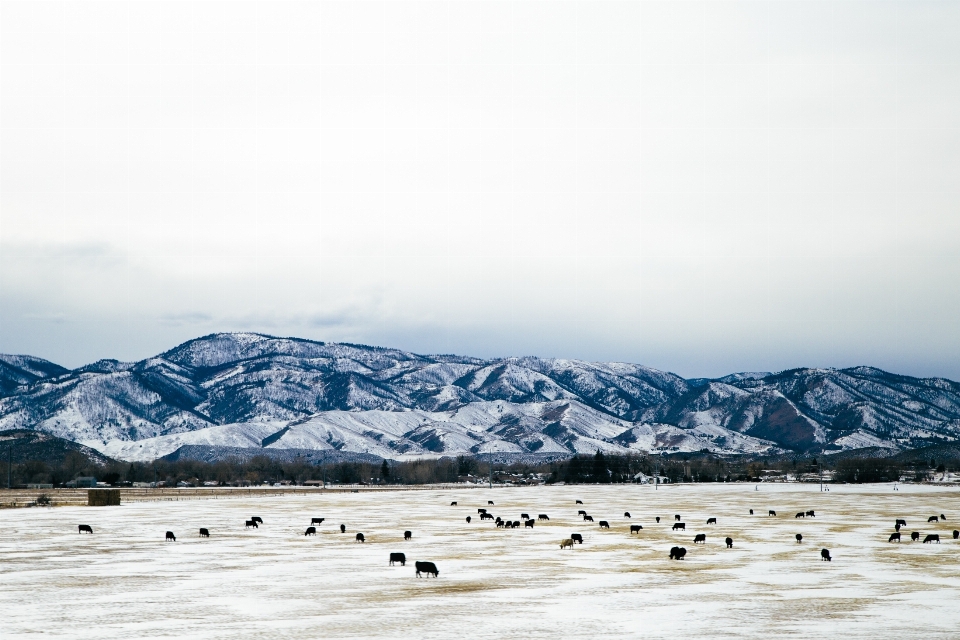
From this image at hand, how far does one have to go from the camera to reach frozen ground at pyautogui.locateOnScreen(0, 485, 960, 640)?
101 ft

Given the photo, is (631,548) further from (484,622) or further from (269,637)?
(269,637)

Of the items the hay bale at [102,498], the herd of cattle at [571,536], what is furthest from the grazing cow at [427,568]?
the hay bale at [102,498]

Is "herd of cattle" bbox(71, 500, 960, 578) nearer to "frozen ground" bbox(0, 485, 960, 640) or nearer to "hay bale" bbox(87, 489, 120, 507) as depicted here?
"frozen ground" bbox(0, 485, 960, 640)

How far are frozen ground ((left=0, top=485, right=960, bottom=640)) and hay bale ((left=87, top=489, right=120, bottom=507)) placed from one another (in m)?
35.3

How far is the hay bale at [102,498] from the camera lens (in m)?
110

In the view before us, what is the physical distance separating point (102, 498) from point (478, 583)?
8099cm

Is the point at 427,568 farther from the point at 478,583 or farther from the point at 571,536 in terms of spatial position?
the point at 571,536

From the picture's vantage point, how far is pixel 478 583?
133 feet

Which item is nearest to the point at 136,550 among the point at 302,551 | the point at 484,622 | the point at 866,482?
the point at 302,551

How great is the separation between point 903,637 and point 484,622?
11.8 metres

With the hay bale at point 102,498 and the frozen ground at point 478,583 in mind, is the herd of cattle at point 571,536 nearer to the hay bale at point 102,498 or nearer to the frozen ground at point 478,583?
the frozen ground at point 478,583

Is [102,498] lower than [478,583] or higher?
higher

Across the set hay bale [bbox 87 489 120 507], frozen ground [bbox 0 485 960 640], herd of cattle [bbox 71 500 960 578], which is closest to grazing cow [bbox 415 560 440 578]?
herd of cattle [bbox 71 500 960 578]

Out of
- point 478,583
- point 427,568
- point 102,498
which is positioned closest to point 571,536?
point 427,568
